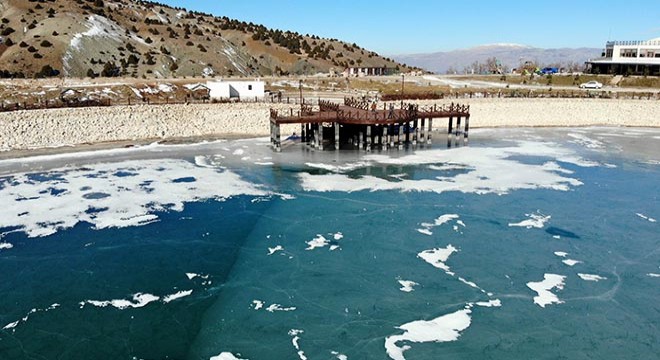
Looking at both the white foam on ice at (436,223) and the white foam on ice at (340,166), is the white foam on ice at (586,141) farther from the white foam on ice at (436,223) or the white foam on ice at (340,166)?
the white foam on ice at (436,223)

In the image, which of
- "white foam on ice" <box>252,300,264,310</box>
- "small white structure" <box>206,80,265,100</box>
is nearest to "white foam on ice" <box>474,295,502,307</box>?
"white foam on ice" <box>252,300,264,310</box>

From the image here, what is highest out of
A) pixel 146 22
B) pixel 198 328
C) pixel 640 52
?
pixel 146 22

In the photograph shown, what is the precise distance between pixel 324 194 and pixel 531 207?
12.2 meters

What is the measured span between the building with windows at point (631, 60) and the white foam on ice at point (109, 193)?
8749 cm

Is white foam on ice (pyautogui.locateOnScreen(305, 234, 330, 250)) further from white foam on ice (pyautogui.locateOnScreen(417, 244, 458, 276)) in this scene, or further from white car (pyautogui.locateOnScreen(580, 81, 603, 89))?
white car (pyautogui.locateOnScreen(580, 81, 603, 89))

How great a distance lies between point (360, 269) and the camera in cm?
2114

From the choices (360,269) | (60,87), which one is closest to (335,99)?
(60,87)

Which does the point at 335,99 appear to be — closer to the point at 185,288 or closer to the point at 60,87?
the point at 60,87

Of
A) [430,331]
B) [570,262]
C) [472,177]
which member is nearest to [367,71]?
[472,177]

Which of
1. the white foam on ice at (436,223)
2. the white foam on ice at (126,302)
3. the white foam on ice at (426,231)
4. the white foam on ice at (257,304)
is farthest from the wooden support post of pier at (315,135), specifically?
the white foam on ice at (126,302)

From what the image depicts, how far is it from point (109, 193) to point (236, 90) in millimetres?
37165

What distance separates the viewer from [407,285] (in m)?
19.8

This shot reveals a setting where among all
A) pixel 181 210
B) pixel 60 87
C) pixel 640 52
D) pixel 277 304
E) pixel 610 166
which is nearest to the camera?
pixel 277 304

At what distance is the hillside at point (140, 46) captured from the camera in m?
82.9
